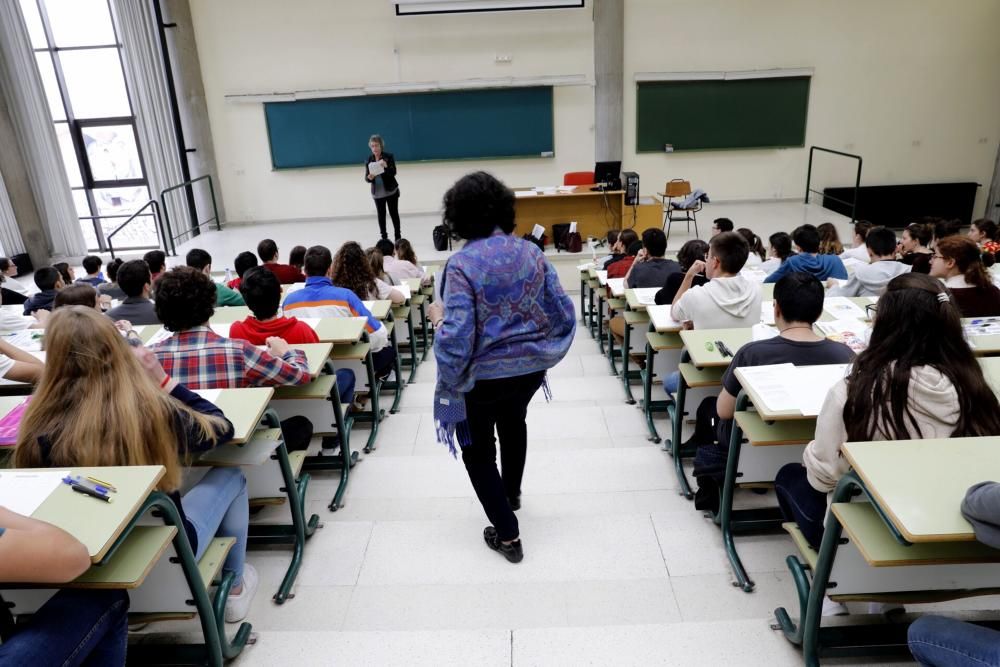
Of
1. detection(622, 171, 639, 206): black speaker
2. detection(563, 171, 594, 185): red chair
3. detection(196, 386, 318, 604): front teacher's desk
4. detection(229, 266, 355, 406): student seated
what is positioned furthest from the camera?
detection(563, 171, 594, 185): red chair

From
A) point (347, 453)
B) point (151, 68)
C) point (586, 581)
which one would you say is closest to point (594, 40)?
point (151, 68)

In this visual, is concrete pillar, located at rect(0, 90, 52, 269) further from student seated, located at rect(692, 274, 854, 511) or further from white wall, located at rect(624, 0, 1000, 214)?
student seated, located at rect(692, 274, 854, 511)

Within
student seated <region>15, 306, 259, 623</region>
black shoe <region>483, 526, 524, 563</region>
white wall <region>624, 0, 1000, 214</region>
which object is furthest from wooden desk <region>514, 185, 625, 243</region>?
student seated <region>15, 306, 259, 623</region>

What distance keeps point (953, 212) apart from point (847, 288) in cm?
736

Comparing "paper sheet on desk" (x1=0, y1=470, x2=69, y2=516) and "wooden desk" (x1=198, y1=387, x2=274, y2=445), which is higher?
"paper sheet on desk" (x1=0, y1=470, x2=69, y2=516)

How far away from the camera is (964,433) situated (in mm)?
1680

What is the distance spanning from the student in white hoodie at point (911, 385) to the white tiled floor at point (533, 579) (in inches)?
26.4

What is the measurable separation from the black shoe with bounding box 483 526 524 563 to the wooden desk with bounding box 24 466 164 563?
1.21m

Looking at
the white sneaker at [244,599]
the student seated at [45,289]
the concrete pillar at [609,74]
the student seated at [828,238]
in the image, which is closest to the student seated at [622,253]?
the student seated at [828,238]

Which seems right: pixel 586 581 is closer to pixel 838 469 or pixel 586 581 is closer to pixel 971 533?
pixel 838 469

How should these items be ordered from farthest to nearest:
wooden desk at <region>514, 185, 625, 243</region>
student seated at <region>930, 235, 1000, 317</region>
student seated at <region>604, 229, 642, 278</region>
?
wooden desk at <region>514, 185, 625, 243</region>, student seated at <region>604, 229, 642, 278</region>, student seated at <region>930, 235, 1000, 317</region>

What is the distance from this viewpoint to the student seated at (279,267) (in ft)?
15.2

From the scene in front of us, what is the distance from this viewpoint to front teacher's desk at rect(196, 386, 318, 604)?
209 cm

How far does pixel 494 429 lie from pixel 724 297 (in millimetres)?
1408
